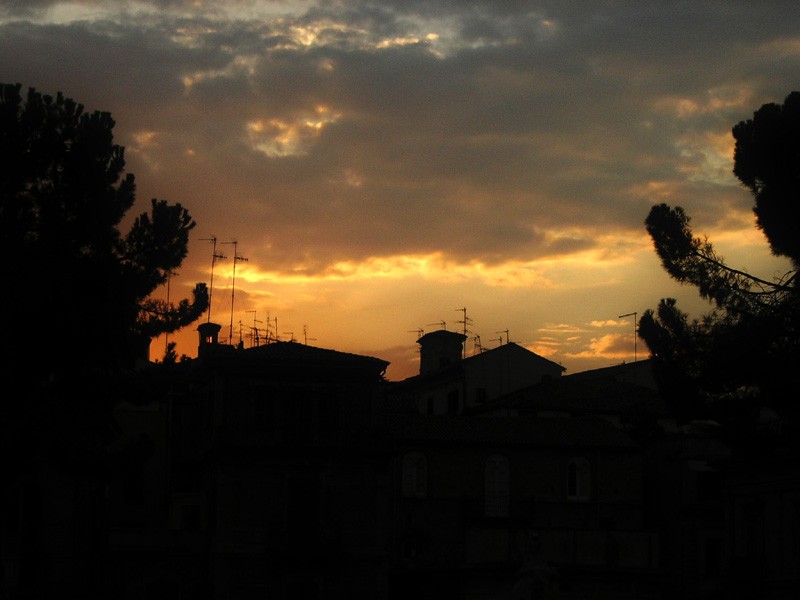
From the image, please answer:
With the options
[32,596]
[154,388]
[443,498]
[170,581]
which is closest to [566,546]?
[443,498]

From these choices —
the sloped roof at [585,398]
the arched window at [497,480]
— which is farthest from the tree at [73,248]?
the sloped roof at [585,398]

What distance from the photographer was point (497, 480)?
6300cm

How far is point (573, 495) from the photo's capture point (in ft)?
207

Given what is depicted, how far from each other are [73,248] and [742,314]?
50.1 ft

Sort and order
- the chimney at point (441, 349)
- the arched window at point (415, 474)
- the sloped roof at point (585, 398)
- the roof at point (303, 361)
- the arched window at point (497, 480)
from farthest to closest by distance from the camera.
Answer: the chimney at point (441, 349) < the sloped roof at point (585, 398) < the arched window at point (497, 480) < the arched window at point (415, 474) < the roof at point (303, 361)

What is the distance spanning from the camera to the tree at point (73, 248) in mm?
32688

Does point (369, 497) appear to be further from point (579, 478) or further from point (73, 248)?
point (73, 248)

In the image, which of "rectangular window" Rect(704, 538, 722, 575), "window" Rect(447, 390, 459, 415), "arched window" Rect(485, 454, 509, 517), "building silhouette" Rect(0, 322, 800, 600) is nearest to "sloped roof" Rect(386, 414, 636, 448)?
"building silhouette" Rect(0, 322, 800, 600)

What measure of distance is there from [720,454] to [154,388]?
32.4 meters

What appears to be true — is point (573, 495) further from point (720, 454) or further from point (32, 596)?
point (32, 596)

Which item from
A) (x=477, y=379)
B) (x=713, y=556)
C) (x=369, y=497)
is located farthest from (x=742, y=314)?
(x=477, y=379)

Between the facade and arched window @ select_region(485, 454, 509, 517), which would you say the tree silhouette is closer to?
arched window @ select_region(485, 454, 509, 517)

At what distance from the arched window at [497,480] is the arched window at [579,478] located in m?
2.71

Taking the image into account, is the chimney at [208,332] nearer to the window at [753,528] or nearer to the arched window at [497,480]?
the arched window at [497,480]
